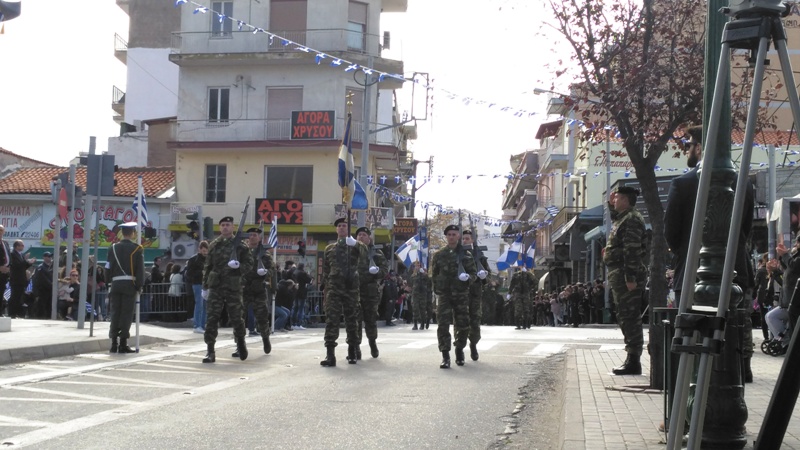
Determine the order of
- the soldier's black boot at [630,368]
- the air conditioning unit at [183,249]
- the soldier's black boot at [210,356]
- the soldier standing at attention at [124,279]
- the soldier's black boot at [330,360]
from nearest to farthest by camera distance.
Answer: the soldier's black boot at [630,368]
the soldier's black boot at [330,360]
the soldier's black boot at [210,356]
the soldier standing at attention at [124,279]
the air conditioning unit at [183,249]

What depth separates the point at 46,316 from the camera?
25.9 meters

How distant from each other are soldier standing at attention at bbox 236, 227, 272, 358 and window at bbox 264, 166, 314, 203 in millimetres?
28218

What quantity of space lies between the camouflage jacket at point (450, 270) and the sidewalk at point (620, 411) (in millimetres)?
2159

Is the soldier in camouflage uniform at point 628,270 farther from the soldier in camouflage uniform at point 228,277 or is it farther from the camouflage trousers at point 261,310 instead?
the camouflage trousers at point 261,310

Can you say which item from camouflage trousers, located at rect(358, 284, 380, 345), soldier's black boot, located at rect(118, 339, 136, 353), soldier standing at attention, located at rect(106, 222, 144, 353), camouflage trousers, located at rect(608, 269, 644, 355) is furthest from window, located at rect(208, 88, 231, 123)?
camouflage trousers, located at rect(608, 269, 644, 355)

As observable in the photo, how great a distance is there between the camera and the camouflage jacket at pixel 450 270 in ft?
47.9

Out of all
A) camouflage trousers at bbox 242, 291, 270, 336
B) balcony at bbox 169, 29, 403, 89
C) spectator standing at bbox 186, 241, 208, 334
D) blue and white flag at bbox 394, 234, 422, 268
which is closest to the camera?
camouflage trousers at bbox 242, 291, 270, 336

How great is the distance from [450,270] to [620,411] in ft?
21.7

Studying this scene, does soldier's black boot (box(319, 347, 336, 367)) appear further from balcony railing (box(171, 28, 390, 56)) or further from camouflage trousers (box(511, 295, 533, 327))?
balcony railing (box(171, 28, 390, 56))

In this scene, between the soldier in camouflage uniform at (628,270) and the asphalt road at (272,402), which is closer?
the asphalt road at (272,402)

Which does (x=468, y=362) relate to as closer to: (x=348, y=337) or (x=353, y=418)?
(x=348, y=337)

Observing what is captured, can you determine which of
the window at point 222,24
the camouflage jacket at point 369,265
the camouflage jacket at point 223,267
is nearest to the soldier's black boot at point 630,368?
the camouflage jacket at point 369,265

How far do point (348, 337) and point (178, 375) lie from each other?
116 inches

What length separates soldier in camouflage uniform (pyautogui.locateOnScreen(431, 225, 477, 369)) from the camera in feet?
47.5
